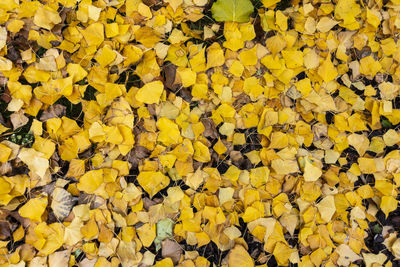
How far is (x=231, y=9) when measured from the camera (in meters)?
1.24

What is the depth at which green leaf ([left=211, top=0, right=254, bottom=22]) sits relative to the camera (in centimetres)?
124

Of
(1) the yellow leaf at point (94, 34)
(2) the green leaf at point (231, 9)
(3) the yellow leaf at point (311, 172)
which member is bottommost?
(3) the yellow leaf at point (311, 172)

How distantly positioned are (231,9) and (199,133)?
46cm

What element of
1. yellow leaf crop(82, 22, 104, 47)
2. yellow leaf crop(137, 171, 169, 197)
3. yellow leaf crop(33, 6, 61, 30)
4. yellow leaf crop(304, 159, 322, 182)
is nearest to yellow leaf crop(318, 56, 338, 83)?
yellow leaf crop(304, 159, 322, 182)

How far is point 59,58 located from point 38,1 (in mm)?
206

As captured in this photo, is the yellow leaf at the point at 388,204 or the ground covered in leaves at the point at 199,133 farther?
the yellow leaf at the point at 388,204

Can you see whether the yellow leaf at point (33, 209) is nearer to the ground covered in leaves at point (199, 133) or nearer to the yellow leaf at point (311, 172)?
the ground covered in leaves at point (199, 133)

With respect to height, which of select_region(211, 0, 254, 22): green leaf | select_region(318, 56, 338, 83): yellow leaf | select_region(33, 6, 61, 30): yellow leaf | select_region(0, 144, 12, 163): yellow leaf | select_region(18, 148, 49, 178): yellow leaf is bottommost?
select_region(18, 148, 49, 178): yellow leaf

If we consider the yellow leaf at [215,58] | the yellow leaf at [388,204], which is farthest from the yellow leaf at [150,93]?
the yellow leaf at [388,204]

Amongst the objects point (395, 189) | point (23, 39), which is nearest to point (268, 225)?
point (395, 189)

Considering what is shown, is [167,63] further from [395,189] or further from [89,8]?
[395,189]

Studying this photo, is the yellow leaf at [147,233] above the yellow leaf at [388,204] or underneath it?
underneath

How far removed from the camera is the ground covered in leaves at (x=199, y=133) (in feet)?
3.81

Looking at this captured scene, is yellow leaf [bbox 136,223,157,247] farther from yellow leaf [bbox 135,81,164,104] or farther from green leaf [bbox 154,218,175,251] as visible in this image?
yellow leaf [bbox 135,81,164,104]
